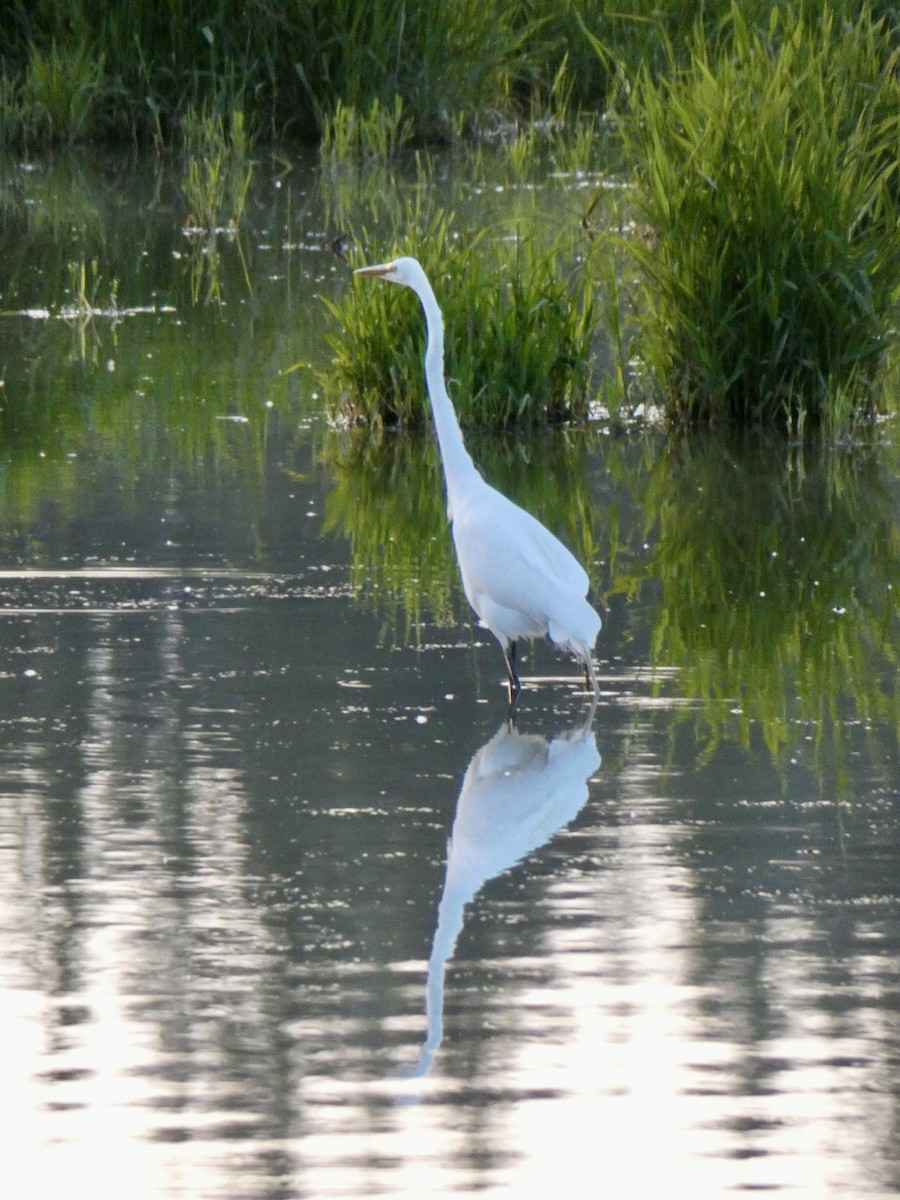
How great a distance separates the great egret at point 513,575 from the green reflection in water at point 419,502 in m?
0.41

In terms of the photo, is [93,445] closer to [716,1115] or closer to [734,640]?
[734,640]

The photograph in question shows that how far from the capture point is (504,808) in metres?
4.83

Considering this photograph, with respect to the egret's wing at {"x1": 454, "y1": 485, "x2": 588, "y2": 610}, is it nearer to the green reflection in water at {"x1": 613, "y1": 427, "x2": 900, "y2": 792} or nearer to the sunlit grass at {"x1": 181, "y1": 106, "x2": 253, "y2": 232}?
the green reflection in water at {"x1": 613, "y1": 427, "x2": 900, "y2": 792}

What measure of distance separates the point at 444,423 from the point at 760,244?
2.87 m

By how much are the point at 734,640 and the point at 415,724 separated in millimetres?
1186

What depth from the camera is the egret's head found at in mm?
6697

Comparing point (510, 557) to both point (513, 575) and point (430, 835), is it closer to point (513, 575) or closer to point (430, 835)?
point (513, 575)

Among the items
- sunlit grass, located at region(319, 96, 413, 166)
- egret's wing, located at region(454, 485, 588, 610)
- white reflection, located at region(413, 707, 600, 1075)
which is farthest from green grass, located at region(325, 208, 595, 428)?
sunlit grass, located at region(319, 96, 413, 166)

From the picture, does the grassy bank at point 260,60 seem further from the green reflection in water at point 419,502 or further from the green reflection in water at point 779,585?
the green reflection in water at point 779,585

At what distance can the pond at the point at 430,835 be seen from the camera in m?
3.38

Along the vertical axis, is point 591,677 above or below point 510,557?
below

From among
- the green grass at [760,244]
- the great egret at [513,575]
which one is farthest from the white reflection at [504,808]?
the green grass at [760,244]

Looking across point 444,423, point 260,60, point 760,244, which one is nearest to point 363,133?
point 260,60

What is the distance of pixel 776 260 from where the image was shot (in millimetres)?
8891
